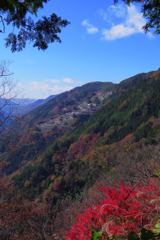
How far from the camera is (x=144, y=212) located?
5.98 m

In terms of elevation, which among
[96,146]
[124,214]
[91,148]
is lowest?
[91,148]

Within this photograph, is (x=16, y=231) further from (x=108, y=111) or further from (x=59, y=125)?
(x=59, y=125)

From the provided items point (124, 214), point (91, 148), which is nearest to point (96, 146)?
point (91, 148)

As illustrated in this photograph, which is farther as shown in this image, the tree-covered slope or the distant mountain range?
the tree-covered slope

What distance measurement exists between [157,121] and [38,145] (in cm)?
6761

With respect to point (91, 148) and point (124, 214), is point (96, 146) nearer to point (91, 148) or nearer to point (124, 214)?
point (91, 148)

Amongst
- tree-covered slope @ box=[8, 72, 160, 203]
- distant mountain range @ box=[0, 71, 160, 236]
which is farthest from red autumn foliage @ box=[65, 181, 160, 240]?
tree-covered slope @ box=[8, 72, 160, 203]

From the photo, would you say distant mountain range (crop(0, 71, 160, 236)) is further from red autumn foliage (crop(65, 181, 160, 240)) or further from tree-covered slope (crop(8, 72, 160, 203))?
red autumn foliage (crop(65, 181, 160, 240))

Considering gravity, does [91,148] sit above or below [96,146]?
below

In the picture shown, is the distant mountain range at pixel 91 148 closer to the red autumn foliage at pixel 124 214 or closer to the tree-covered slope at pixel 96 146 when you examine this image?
the tree-covered slope at pixel 96 146

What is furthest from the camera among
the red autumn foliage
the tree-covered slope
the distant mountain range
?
the tree-covered slope

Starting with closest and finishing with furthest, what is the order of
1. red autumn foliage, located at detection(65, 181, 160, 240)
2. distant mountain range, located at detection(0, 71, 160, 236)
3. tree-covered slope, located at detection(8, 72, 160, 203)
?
red autumn foliage, located at detection(65, 181, 160, 240), distant mountain range, located at detection(0, 71, 160, 236), tree-covered slope, located at detection(8, 72, 160, 203)

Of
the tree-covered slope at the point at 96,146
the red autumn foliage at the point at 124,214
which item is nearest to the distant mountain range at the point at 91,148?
the tree-covered slope at the point at 96,146

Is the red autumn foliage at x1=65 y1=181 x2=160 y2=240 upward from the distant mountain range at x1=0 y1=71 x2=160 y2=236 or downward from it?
upward
